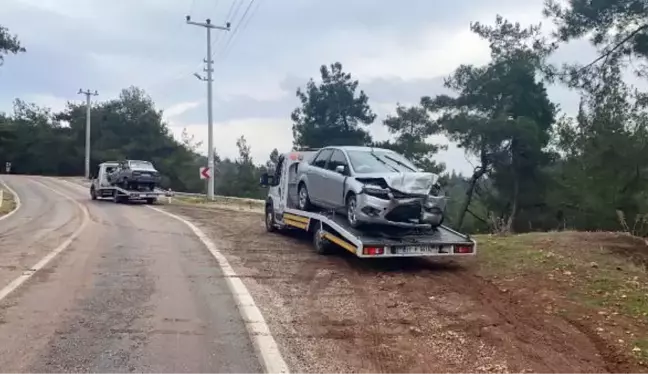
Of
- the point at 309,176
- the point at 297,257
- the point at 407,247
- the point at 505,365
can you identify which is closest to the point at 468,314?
the point at 505,365

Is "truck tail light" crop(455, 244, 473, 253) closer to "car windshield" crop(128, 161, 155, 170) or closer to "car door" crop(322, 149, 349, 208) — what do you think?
"car door" crop(322, 149, 349, 208)

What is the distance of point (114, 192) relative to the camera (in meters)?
33.7

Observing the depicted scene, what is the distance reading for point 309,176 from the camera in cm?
1389

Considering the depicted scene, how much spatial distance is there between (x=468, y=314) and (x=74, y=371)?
4269mm

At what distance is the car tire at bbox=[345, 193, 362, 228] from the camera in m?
11.1

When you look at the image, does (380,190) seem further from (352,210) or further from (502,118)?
(502,118)

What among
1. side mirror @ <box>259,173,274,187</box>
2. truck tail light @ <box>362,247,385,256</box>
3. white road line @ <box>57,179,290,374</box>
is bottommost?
white road line @ <box>57,179,290,374</box>

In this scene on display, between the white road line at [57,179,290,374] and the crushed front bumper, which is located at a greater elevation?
the crushed front bumper

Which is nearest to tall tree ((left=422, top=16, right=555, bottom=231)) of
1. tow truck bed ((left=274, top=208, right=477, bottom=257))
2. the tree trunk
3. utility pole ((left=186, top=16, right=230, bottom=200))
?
the tree trunk

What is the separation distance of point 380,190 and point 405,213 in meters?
0.55

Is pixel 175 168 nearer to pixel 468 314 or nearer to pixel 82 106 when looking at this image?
pixel 82 106

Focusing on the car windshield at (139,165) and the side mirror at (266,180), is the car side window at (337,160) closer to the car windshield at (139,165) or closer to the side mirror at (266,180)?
the side mirror at (266,180)

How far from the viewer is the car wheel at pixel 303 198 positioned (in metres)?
14.1

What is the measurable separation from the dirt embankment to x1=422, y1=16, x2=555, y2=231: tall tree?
88.6 feet
